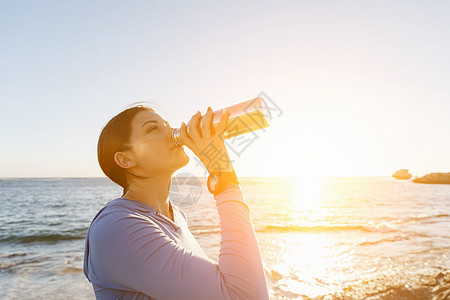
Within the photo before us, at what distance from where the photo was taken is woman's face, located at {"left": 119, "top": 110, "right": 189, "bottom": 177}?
1.63m

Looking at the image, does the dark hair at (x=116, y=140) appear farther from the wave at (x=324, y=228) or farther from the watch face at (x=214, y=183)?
the wave at (x=324, y=228)

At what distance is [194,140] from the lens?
4.58ft

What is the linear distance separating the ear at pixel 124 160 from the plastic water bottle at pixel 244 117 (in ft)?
0.88

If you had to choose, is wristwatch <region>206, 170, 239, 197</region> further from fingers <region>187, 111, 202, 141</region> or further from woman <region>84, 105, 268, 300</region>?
fingers <region>187, 111, 202, 141</region>

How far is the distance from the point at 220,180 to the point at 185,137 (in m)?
0.27

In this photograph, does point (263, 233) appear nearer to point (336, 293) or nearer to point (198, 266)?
point (336, 293)

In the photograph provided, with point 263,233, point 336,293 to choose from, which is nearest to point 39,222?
point 263,233

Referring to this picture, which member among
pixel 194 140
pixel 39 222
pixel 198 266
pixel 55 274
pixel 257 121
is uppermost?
pixel 257 121

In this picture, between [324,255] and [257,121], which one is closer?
[257,121]

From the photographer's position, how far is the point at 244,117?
1606 millimetres

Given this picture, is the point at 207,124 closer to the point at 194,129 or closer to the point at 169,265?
the point at 194,129

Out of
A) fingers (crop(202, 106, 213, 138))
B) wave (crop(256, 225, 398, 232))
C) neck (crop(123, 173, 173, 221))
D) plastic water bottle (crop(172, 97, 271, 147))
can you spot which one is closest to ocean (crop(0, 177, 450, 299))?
wave (crop(256, 225, 398, 232))

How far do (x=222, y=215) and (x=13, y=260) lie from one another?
418 inches

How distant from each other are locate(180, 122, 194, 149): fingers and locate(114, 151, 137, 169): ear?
38cm
